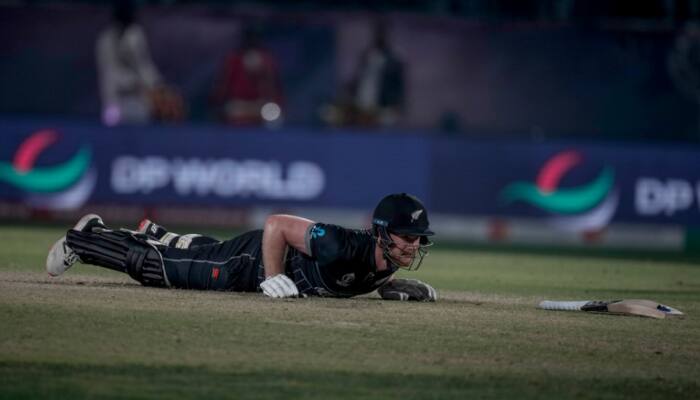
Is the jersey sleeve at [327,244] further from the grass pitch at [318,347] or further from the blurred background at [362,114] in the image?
the blurred background at [362,114]

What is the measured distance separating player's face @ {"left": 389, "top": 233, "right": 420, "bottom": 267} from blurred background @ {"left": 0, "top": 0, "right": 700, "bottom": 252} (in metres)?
10.3

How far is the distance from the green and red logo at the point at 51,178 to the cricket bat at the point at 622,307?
10607mm

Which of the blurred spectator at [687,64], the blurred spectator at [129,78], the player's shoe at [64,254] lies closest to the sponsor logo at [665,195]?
the blurred spectator at [687,64]

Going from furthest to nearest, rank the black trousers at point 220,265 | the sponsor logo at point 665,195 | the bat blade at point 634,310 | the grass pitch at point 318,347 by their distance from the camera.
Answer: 1. the sponsor logo at point 665,195
2. the bat blade at point 634,310
3. the black trousers at point 220,265
4. the grass pitch at point 318,347

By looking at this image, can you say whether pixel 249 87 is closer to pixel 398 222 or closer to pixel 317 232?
pixel 317 232

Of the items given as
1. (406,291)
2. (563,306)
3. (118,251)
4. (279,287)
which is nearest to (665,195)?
(563,306)

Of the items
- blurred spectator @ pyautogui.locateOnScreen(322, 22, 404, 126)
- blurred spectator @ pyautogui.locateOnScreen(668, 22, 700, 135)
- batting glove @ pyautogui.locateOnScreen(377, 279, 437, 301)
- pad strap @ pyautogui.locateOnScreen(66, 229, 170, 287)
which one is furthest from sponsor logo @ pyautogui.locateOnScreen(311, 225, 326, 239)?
blurred spectator @ pyautogui.locateOnScreen(668, 22, 700, 135)

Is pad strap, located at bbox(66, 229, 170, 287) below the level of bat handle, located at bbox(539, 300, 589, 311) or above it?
above

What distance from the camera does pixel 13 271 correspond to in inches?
468

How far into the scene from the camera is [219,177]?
19953mm

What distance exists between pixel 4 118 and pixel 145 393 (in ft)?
45.9

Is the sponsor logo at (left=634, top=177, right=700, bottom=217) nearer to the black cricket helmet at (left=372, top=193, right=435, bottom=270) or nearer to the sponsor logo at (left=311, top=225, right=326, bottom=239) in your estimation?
the black cricket helmet at (left=372, top=193, right=435, bottom=270)

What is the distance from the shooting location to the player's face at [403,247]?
31.5 feet

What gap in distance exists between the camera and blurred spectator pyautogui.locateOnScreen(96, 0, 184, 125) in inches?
901
